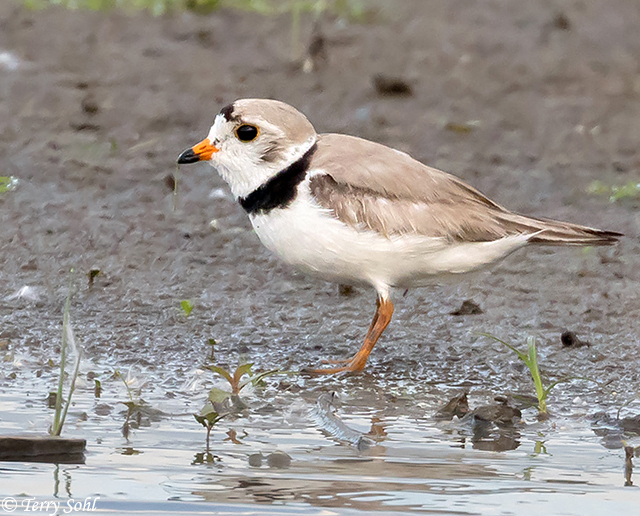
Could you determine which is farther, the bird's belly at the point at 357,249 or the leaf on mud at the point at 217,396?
the bird's belly at the point at 357,249

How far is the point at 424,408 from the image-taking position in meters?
3.90

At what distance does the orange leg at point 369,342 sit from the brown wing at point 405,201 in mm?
304

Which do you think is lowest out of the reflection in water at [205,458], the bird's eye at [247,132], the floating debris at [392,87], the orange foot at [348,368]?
the reflection in water at [205,458]

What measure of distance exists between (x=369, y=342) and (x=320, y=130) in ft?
12.1

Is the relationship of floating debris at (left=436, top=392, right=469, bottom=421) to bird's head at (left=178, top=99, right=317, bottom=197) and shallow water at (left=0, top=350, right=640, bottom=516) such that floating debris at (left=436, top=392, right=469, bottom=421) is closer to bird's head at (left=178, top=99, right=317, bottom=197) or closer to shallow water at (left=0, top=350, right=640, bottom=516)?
shallow water at (left=0, top=350, right=640, bottom=516)

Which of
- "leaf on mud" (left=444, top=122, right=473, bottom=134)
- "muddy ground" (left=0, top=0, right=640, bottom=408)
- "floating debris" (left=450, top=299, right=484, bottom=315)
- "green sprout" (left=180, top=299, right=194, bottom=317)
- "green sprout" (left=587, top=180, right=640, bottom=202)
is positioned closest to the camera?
"muddy ground" (left=0, top=0, right=640, bottom=408)

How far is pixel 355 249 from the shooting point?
4.39 m

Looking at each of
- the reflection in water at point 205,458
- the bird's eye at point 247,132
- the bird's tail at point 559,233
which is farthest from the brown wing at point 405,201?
the reflection in water at point 205,458

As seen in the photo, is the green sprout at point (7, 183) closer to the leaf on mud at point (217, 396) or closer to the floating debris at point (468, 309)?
the floating debris at point (468, 309)

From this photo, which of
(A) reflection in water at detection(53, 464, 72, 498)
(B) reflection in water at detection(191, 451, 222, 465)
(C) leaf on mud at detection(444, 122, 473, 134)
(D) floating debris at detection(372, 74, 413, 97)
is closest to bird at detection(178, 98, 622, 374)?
(B) reflection in water at detection(191, 451, 222, 465)

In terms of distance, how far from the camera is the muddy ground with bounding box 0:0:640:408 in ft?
15.5

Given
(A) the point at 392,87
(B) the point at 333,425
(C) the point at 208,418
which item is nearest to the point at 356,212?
(B) the point at 333,425

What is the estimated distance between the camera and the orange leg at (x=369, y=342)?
169 inches

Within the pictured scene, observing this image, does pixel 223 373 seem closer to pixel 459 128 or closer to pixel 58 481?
pixel 58 481
